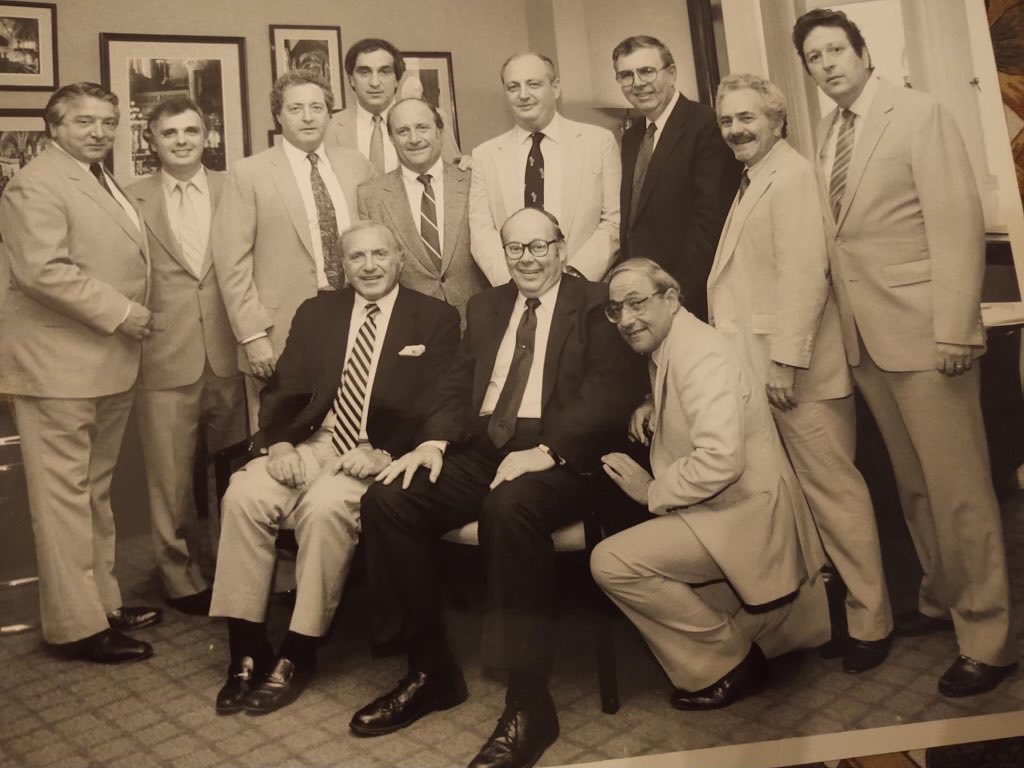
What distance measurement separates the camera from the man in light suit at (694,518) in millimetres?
2105

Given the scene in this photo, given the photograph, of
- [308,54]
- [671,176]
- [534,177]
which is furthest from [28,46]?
[671,176]

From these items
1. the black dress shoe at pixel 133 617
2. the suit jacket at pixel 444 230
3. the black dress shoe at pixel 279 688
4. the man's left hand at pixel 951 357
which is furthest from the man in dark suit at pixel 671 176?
the black dress shoe at pixel 133 617

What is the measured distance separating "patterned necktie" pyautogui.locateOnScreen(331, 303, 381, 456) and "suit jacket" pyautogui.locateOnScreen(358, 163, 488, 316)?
0.17 metres

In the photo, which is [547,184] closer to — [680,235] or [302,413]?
[680,235]

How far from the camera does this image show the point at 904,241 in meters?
2.27

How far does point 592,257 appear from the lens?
2.17 metres

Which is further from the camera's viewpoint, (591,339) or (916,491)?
(916,491)

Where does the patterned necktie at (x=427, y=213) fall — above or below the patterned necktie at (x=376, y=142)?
below

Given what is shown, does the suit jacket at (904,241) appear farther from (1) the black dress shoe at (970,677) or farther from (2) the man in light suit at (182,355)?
(2) the man in light suit at (182,355)

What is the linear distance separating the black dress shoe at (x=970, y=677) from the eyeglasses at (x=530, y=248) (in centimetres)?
142

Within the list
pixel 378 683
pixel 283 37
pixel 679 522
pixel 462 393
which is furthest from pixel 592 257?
pixel 378 683

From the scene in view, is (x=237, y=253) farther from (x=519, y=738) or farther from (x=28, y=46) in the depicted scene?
Result: (x=519, y=738)

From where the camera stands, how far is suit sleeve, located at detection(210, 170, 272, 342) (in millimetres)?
2094

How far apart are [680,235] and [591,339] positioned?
33cm
